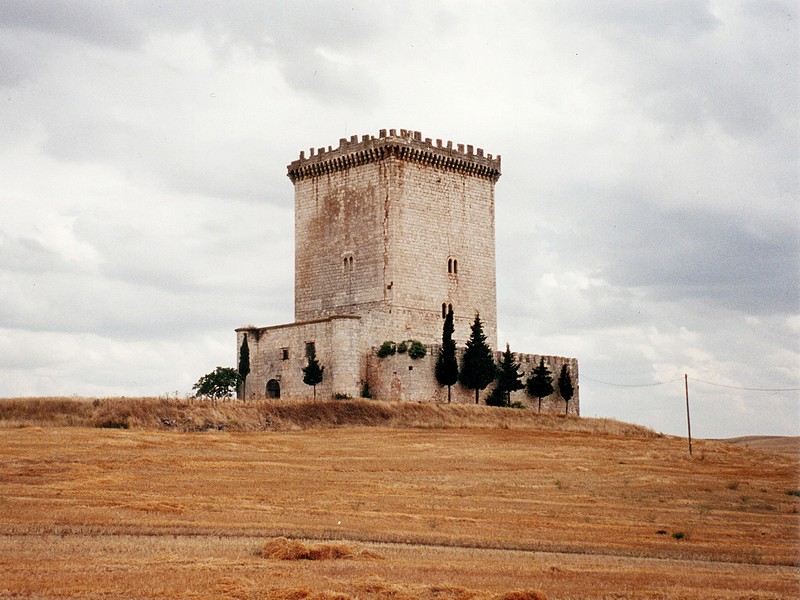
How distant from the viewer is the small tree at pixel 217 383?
57906mm

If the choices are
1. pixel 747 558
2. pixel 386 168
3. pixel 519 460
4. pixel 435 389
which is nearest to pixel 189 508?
pixel 747 558

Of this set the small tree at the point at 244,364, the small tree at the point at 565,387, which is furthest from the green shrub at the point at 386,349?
the small tree at the point at 565,387

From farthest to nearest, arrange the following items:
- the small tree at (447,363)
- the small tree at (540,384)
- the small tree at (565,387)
A: the small tree at (565,387) → the small tree at (540,384) → the small tree at (447,363)

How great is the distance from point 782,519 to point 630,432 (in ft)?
83.9

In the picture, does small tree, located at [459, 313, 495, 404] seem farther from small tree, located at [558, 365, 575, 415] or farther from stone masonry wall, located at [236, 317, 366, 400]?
small tree, located at [558, 365, 575, 415]

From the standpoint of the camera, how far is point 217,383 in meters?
58.1

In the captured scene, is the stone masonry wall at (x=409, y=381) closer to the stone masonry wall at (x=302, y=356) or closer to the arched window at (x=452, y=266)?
the stone masonry wall at (x=302, y=356)

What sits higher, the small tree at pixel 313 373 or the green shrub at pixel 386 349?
the green shrub at pixel 386 349

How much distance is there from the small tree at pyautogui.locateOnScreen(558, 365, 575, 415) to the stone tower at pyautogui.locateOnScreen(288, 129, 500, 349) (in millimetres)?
4396

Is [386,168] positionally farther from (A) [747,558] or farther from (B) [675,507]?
(A) [747,558]

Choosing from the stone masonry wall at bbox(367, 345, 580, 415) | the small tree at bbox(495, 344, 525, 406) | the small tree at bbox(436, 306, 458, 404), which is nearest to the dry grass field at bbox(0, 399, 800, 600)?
the stone masonry wall at bbox(367, 345, 580, 415)

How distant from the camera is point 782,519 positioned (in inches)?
1208

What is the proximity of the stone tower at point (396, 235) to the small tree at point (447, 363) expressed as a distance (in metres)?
2.12

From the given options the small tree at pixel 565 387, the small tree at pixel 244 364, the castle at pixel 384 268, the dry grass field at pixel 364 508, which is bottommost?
the dry grass field at pixel 364 508
